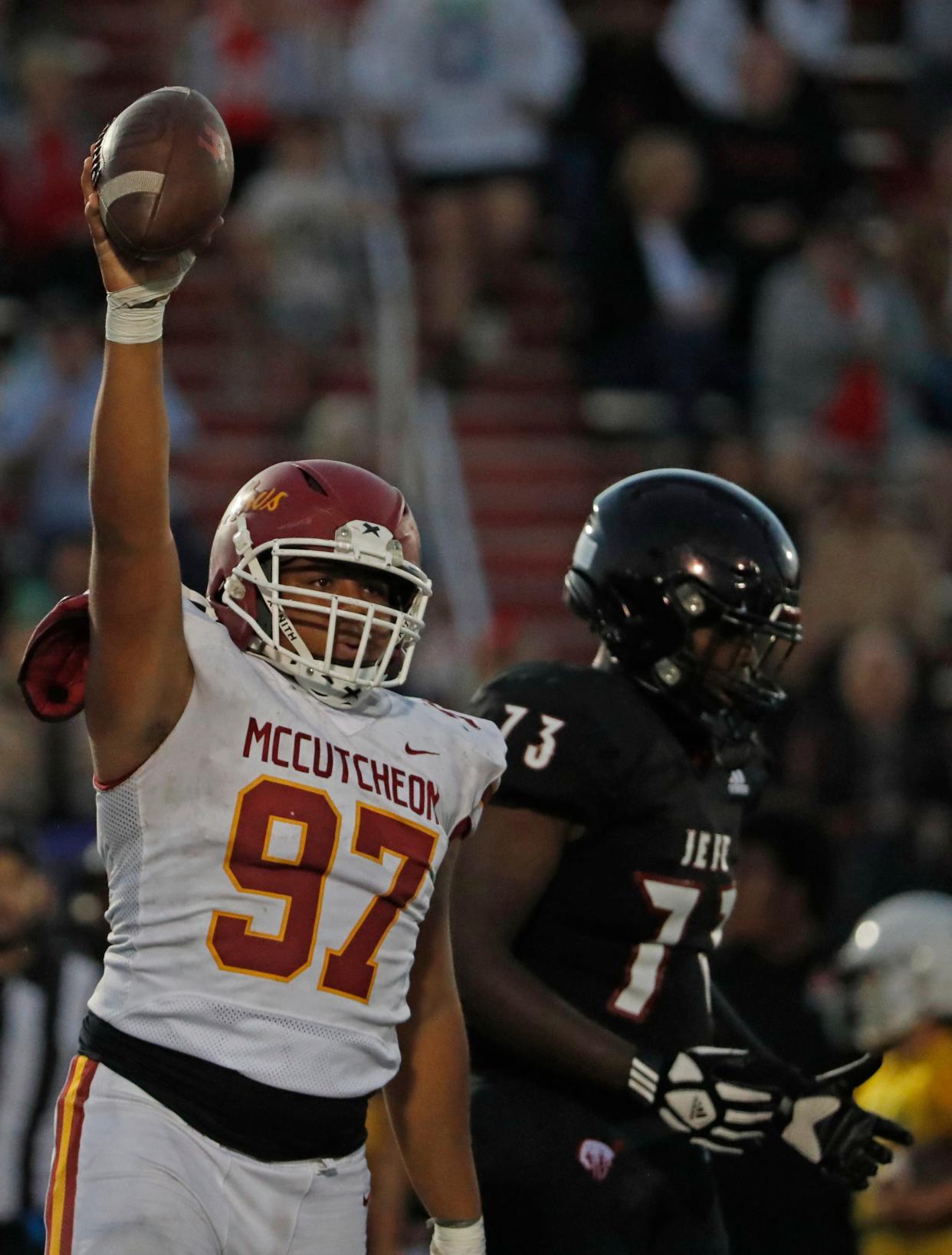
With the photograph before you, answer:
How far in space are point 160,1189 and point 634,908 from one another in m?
1.13

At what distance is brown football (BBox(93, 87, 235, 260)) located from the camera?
2.88 meters

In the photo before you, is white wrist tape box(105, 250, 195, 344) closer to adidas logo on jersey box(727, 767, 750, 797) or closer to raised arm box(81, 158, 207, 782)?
raised arm box(81, 158, 207, 782)

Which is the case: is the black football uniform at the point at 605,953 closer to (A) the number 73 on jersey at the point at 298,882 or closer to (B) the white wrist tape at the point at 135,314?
(A) the number 73 on jersey at the point at 298,882

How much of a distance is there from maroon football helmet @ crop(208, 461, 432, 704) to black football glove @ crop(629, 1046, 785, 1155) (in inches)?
32.2

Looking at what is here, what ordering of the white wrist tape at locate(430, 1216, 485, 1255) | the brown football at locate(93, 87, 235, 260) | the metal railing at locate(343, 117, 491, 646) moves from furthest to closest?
1. the metal railing at locate(343, 117, 491, 646)
2. the white wrist tape at locate(430, 1216, 485, 1255)
3. the brown football at locate(93, 87, 235, 260)

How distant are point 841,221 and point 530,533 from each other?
216 cm

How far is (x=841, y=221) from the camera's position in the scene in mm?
10586

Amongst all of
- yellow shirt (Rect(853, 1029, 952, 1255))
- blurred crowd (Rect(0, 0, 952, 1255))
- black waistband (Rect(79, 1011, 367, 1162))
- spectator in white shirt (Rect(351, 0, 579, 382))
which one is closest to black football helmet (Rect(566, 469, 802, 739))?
black waistband (Rect(79, 1011, 367, 1162))

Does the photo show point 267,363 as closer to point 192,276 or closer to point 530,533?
point 192,276

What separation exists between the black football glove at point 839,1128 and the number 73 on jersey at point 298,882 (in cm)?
87

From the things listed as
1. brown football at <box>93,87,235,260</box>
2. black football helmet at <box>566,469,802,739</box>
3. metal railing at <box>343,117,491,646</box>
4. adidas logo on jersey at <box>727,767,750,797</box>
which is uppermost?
brown football at <box>93,87,235,260</box>

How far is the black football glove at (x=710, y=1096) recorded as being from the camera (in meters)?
3.66

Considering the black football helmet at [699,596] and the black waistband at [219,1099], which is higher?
the black football helmet at [699,596]

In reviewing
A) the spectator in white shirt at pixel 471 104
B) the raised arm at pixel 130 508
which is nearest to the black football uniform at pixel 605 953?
the raised arm at pixel 130 508
